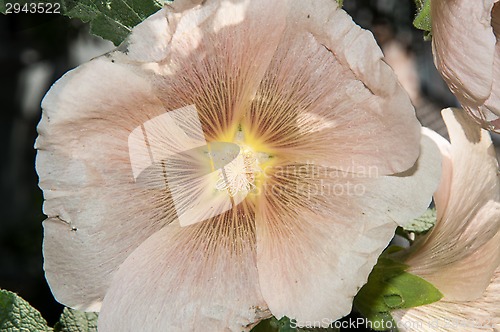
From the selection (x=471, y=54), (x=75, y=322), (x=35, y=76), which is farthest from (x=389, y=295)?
(x=35, y=76)

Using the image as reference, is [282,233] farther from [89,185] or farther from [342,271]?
[89,185]

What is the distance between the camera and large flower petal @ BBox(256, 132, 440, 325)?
590 millimetres

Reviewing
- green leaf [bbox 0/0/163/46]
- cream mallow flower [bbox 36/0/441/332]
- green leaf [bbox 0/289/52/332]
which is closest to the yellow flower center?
cream mallow flower [bbox 36/0/441/332]

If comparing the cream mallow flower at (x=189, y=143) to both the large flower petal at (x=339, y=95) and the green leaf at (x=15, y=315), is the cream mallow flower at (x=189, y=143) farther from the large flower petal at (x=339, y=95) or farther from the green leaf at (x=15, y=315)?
the green leaf at (x=15, y=315)

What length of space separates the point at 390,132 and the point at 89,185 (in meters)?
0.26

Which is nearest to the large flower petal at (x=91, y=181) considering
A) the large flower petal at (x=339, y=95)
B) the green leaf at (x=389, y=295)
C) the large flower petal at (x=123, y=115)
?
the large flower petal at (x=123, y=115)

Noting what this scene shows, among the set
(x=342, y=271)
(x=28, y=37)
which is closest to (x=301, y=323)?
(x=342, y=271)

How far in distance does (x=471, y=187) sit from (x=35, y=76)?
2.64 metres

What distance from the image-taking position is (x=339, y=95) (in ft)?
1.98

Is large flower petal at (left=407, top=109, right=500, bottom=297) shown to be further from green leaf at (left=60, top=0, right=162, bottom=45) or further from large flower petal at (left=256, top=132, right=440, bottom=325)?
green leaf at (left=60, top=0, right=162, bottom=45)

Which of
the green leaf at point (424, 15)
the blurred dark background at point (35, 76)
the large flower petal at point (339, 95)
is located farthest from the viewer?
the blurred dark background at point (35, 76)

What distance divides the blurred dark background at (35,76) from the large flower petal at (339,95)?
2.13 meters

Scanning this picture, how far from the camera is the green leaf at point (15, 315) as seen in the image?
0.81m

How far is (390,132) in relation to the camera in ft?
1.95
